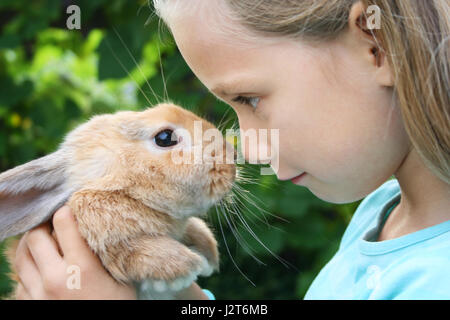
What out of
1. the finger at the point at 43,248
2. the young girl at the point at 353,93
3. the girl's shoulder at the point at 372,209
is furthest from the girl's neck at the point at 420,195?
the finger at the point at 43,248

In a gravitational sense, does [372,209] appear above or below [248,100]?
below

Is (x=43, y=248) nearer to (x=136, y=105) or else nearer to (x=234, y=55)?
(x=234, y=55)

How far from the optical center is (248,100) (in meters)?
1.29

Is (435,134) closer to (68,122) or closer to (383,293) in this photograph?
(383,293)

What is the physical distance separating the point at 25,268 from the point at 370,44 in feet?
4.06

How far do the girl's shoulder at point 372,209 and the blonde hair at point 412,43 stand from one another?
461 millimetres

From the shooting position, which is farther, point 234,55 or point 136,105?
point 136,105

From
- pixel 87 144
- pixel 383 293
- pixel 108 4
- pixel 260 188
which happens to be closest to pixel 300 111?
pixel 383 293

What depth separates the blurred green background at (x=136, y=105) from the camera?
2320 millimetres

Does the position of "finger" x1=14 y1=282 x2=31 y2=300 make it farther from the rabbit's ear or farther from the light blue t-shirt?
the light blue t-shirt

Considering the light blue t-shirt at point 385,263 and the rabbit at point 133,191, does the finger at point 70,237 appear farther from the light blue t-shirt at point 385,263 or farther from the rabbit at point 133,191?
the light blue t-shirt at point 385,263

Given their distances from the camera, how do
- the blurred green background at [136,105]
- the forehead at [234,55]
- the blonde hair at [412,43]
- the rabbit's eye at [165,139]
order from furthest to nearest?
the blurred green background at [136,105] → the rabbit's eye at [165,139] → the forehead at [234,55] → the blonde hair at [412,43]

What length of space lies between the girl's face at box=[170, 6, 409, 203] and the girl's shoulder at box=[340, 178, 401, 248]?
14.4 inches

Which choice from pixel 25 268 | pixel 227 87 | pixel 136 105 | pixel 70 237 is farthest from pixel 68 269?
pixel 136 105
